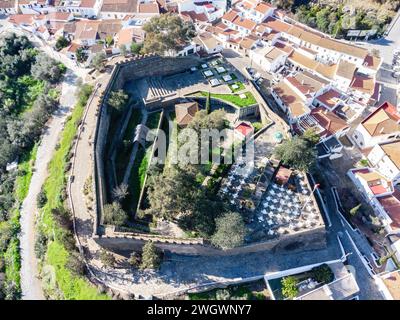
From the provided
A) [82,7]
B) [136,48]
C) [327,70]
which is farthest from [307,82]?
[82,7]

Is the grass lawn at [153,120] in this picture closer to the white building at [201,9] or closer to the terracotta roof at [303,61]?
the terracotta roof at [303,61]

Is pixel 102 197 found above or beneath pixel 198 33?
beneath

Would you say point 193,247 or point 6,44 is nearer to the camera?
point 193,247

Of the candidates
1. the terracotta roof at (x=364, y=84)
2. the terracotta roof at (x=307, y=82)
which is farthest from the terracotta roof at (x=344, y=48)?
the terracotta roof at (x=307, y=82)

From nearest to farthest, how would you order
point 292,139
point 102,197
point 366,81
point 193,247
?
point 193,247 → point 102,197 → point 292,139 → point 366,81

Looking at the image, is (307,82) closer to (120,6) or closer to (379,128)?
(379,128)

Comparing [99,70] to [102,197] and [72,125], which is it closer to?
[72,125]

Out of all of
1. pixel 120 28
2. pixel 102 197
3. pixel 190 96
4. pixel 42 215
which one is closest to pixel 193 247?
pixel 102 197
